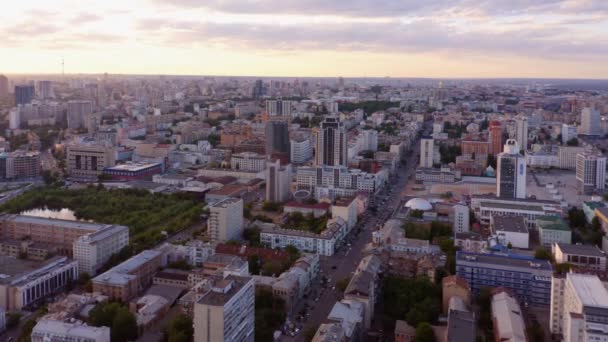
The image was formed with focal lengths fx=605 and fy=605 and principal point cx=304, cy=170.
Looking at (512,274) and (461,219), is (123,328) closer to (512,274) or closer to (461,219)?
(512,274)

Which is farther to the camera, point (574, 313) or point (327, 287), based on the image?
point (327, 287)

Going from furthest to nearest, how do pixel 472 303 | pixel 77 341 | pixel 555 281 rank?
pixel 472 303, pixel 555 281, pixel 77 341

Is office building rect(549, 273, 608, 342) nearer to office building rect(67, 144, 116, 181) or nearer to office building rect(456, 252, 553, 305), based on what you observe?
office building rect(456, 252, 553, 305)

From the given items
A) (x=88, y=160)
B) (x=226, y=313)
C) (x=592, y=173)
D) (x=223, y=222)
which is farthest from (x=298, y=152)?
(x=226, y=313)

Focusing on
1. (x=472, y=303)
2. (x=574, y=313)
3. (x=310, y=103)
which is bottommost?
(x=472, y=303)

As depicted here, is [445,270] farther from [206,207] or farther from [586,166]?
[586,166]

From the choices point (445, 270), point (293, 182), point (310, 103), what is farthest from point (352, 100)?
point (445, 270)

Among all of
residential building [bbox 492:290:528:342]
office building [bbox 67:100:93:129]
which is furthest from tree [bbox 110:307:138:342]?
office building [bbox 67:100:93:129]
